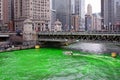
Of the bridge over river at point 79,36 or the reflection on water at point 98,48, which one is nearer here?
the bridge over river at point 79,36

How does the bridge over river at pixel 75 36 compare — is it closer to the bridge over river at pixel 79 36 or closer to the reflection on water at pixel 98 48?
the bridge over river at pixel 79 36

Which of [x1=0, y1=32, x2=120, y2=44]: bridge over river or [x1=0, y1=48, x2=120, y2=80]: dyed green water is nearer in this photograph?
[x1=0, y1=48, x2=120, y2=80]: dyed green water

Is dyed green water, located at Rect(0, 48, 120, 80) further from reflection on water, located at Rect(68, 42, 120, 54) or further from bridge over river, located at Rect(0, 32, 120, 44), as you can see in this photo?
reflection on water, located at Rect(68, 42, 120, 54)

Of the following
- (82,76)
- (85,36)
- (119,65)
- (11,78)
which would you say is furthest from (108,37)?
(11,78)

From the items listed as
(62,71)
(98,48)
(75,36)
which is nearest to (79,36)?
(75,36)

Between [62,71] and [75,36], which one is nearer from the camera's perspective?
[62,71]

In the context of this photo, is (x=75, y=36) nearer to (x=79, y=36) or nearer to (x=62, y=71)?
(x=79, y=36)

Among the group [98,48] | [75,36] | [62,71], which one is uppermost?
[75,36]

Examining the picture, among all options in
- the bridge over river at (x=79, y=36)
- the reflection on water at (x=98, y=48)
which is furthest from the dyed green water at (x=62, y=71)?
the reflection on water at (x=98, y=48)

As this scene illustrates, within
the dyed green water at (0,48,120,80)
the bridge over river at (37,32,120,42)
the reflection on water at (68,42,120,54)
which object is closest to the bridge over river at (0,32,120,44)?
the bridge over river at (37,32,120,42)

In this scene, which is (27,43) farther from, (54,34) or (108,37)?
(108,37)

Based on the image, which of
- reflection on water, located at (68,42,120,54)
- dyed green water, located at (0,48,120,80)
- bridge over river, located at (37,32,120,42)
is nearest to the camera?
dyed green water, located at (0,48,120,80)
